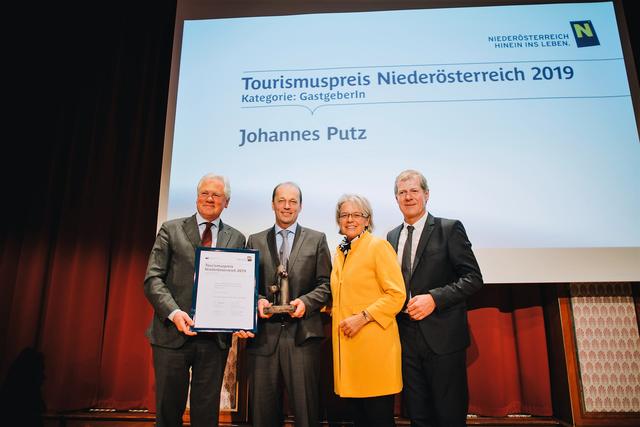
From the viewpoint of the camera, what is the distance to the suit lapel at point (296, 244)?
2.32m

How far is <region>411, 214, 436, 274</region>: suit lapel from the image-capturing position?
2324mm

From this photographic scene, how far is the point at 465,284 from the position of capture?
87.4 inches

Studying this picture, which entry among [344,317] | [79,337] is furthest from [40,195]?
[344,317]

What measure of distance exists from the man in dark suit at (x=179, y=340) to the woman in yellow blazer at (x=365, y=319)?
2.01 feet

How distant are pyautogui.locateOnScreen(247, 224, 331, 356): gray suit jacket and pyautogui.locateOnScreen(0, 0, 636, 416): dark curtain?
1.38m

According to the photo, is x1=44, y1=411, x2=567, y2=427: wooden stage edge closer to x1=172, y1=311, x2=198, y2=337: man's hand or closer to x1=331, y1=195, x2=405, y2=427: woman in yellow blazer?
x1=331, y1=195, x2=405, y2=427: woman in yellow blazer

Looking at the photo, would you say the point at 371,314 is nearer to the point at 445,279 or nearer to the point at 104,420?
the point at 445,279

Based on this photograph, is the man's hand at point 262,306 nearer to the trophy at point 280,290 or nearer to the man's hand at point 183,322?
the trophy at point 280,290

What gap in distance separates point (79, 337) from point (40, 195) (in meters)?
1.22

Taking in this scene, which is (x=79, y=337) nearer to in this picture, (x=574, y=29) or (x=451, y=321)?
(x=451, y=321)

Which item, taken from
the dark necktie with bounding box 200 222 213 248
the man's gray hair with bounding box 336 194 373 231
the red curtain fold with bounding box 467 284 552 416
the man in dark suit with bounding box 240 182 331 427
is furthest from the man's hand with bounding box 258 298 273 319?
the red curtain fold with bounding box 467 284 552 416

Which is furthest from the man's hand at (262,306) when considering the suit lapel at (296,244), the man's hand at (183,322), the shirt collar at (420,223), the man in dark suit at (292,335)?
the shirt collar at (420,223)

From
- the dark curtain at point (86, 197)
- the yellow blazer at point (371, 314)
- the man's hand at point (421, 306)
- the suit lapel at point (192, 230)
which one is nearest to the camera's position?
the yellow blazer at point (371, 314)

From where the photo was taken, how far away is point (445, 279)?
230 centimetres
